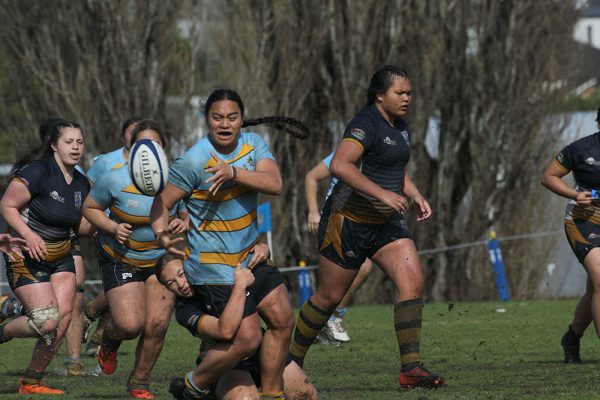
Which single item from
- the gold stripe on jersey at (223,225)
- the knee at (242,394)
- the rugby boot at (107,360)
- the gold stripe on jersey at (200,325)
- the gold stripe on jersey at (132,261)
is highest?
the gold stripe on jersey at (223,225)

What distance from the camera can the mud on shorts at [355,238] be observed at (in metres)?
8.56

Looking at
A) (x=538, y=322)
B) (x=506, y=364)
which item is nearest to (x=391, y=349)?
(x=506, y=364)

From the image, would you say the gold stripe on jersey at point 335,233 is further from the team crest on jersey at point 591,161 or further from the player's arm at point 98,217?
the team crest on jersey at point 591,161

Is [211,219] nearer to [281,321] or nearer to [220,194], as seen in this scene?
[220,194]

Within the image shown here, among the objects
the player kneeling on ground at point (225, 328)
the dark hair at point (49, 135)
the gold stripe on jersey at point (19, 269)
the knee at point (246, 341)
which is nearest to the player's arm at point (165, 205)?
the player kneeling on ground at point (225, 328)

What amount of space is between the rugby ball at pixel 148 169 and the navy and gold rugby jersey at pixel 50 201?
2.72 m

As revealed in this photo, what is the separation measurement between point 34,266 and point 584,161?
4.30m

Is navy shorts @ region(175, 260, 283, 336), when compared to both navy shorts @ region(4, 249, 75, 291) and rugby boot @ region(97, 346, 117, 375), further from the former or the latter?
rugby boot @ region(97, 346, 117, 375)

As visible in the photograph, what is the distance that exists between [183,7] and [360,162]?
43.8 feet

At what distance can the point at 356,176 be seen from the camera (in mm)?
8195

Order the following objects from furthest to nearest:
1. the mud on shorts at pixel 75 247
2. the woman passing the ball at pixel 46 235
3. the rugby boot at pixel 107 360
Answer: the mud on shorts at pixel 75 247, the rugby boot at pixel 107 360, the woman passing the ball at pixel 46 235

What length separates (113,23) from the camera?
2059cm

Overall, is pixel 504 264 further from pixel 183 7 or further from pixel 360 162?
pixel 360 162

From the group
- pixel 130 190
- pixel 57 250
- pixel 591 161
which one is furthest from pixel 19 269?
pixel 591 161
